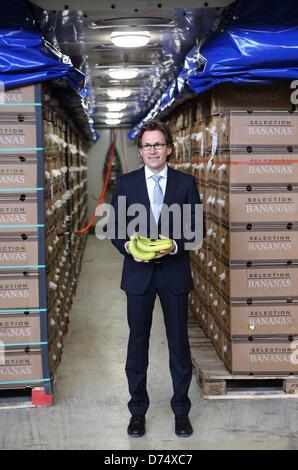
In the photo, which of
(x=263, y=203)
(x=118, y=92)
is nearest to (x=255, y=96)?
(x=263, y=203)

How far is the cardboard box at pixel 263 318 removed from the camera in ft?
13.8

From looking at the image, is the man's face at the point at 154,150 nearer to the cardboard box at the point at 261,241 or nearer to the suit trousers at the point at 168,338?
the suit trousers at the point at 168,338

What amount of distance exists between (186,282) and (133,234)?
457mm

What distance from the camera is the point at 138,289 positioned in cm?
343

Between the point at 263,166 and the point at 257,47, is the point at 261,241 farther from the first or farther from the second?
the point at 257,47

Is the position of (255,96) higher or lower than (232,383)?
higher

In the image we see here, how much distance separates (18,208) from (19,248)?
288mm

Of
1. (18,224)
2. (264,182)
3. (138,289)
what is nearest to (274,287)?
(264,182)

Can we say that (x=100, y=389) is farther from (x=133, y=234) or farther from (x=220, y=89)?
(x=220, y=89)

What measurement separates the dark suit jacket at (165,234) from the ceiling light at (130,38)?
6.18ft

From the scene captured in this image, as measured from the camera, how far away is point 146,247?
10.8 feet

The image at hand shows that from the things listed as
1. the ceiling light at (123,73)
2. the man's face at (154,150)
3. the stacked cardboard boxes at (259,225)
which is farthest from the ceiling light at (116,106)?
the man's face at (154,150)

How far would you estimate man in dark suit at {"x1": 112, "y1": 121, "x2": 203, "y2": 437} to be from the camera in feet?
11.2

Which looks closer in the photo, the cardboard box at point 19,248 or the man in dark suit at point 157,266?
the man in dark suit at point 157,266
